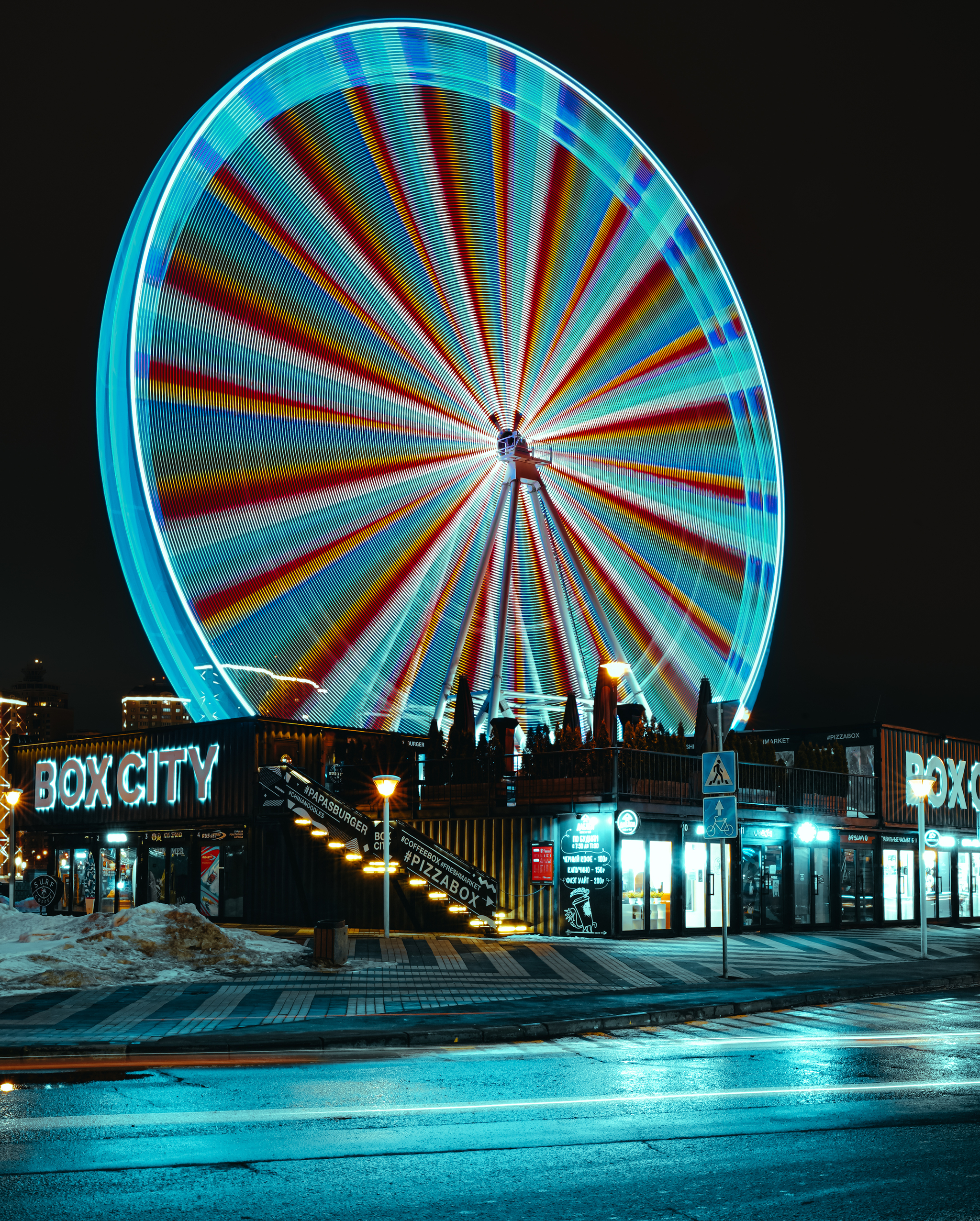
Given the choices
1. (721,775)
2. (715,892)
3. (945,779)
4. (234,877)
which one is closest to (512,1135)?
(721,775)

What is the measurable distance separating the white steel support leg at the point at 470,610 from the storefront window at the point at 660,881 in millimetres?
3723

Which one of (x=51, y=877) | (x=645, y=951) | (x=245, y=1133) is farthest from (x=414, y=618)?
(x=245, y=1133)

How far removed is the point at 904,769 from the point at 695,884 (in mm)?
9761

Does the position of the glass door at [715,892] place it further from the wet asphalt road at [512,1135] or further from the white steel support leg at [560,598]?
the wet asphalt road at [512,1135]

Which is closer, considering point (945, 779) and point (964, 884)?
point (964, 884)

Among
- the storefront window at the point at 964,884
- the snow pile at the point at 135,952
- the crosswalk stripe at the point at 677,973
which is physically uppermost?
the snow pile at the point at 135,952

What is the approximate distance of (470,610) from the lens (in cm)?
2459

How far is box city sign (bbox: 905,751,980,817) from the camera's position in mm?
32469

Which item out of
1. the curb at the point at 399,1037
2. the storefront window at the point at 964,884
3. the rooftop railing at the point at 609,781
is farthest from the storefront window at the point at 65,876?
the curb at the point at 399,1037

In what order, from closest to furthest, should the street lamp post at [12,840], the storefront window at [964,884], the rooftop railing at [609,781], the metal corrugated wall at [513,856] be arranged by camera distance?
the rooftop railing at [609,781]
the metal corrugated wall at [513,856]
the street lamp post at [12,840]
the storefront window at [964,884]

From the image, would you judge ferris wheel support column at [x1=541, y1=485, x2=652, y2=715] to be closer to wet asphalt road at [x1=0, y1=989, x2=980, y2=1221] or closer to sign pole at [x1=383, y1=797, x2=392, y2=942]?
sign pole at [x1=383, y1=797, x2=392, y2=942]

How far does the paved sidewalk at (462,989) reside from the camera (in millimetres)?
11930

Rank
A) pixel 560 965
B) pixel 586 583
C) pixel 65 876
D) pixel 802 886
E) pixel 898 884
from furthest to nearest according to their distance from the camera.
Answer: pixel 65 876
pixel 898 884
pixel 802 886
pixel 586 583
pixel 560 965

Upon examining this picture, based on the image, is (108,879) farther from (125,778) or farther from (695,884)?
(695,884)
